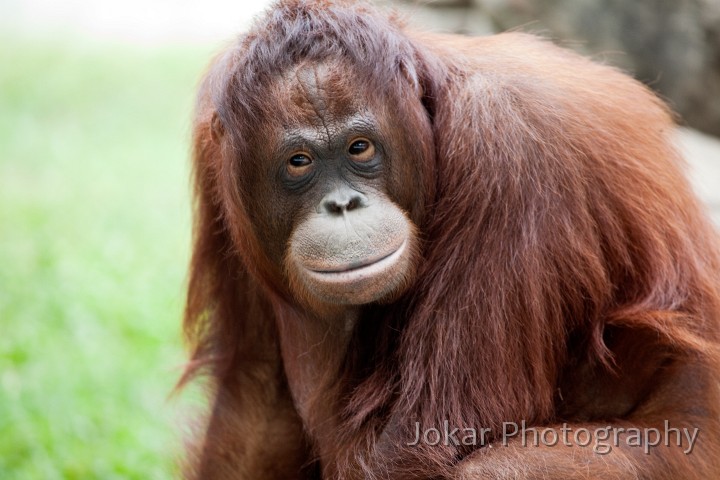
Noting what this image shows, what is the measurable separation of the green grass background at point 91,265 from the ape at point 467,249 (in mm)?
1119

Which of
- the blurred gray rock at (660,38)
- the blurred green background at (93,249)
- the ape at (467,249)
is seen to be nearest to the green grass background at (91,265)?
the blurred green background at (93,249)

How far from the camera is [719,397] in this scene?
2953 millimetres

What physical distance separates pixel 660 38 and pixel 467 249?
3208 mm

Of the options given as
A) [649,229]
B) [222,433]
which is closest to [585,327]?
[649,229]

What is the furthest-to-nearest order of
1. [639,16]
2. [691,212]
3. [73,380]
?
[639,16] < [73,380] < [691,212]

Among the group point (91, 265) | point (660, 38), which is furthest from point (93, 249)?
point (660, 38)

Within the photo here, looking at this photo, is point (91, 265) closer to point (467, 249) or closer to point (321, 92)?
point (321, 92)

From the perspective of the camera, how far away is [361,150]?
2.87 meters

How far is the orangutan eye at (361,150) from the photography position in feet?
9.39

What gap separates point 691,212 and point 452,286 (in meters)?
0.98

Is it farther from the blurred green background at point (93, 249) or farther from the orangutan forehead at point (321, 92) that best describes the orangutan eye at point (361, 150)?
the blurred green background at point (93, 249)

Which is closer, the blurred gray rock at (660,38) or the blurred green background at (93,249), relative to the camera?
the blurred green background at (93,249)

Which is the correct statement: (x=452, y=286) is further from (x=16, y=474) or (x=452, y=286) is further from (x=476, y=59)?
(x=16, y=474)

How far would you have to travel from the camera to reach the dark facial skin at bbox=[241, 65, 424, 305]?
2.76m
